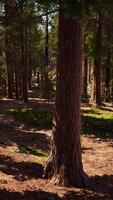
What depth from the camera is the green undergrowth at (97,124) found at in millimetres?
17641

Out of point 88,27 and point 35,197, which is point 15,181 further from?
point 88,27

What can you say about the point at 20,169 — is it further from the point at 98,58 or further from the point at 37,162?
the point at 98,58

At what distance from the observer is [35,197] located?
8578 mm

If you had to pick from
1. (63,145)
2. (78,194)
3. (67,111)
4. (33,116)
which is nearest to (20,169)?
(63,145)

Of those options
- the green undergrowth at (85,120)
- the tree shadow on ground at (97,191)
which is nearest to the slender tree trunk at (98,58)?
the green undergrowth at (85,120)

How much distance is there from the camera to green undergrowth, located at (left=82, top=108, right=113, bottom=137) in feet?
57.9

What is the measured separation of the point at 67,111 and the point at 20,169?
2.44 m

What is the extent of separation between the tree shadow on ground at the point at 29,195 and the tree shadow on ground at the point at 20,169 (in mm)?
973

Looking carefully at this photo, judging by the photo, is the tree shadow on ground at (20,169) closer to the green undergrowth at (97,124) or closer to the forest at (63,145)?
the forest at (63,145)

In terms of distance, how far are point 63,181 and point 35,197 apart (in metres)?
1.42

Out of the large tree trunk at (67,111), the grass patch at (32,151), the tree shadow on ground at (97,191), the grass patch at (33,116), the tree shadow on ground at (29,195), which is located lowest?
the tree shadow on ground at (97,191)

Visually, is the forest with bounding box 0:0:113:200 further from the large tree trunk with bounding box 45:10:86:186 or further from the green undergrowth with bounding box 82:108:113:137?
the green undergrowth with bounding box 82:108:113:137

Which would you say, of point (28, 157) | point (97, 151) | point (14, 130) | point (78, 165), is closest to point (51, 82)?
point (14, 130)

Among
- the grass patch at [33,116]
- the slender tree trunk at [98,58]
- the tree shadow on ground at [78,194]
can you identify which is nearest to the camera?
the tree shadow on ground at [78,194]
